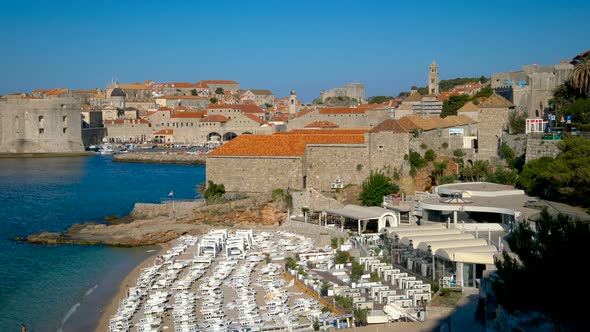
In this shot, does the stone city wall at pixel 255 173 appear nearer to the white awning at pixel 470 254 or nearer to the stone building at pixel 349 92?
the white awning at pixel 470 254

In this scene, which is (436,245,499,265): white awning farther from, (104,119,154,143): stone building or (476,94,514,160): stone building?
(104,119,154,143): stone building

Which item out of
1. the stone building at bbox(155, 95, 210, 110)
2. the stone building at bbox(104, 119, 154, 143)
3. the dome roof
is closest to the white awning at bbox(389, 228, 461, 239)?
the stone building at bbox(104, 119, 154, 143)

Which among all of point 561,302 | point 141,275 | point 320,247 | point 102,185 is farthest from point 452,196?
point 102,185

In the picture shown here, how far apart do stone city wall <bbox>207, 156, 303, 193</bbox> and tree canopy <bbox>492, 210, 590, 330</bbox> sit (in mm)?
14093

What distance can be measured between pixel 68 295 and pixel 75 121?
50.9m

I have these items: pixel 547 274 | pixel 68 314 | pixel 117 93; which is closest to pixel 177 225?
pixel 68 314

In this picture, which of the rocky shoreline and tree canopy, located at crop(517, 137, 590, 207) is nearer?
tree canopy, located at crop(517, 137, 590, 207)

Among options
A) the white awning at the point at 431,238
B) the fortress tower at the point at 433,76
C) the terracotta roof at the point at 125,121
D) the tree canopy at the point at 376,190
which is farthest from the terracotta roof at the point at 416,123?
the terracotta roof at the point at 125,121

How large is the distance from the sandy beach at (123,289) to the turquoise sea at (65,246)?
19 cm

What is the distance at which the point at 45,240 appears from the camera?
22344mm

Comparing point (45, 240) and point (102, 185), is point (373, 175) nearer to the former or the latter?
point (45, 240)

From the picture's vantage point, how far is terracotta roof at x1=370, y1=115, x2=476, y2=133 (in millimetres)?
22172

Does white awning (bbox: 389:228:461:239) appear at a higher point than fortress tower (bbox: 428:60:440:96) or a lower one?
lower

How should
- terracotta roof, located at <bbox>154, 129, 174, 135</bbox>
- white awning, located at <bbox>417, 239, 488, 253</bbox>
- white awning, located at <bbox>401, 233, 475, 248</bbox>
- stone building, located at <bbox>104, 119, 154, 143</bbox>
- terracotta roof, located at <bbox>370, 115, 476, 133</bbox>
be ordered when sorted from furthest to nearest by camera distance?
stone building, located at <bbox>104, 119, 154, 143</bbox> < terracotta roof, located at <bbox>154, 129, 174, 135</bbox> < terracotta roof, located at <bbox>370, 115, 476, 133</bbox> < white awning, located at <bbox>401, 233, 475, 248</bbox> < white awning, located at <bbox>417, 239, 488, 253</bbox>
